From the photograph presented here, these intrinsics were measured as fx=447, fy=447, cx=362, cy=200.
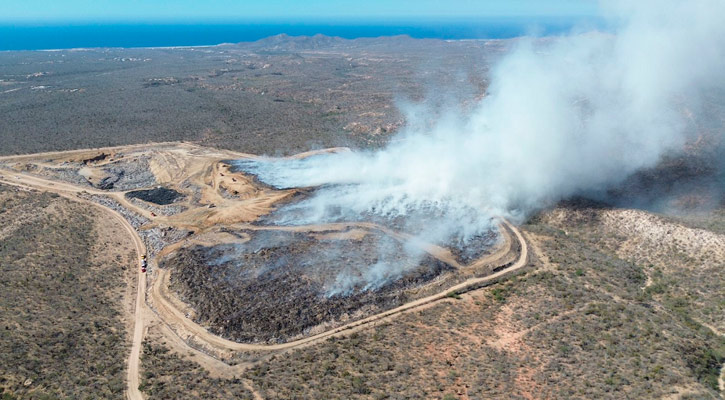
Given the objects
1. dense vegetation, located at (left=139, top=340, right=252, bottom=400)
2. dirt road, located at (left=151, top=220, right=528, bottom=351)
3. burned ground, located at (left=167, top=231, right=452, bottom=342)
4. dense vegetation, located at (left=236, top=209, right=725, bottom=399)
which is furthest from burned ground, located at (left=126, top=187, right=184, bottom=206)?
dense vegetation, located at (left=236, top=209, right=725, bottom=399)

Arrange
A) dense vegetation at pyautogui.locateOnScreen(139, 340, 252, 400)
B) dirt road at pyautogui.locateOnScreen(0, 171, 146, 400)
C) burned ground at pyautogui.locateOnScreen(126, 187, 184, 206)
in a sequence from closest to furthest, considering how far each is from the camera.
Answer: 1. dense vegetation at pyautogui.locateOnScreen(139, 340, 252, 400)
2. dirt road at pyautogui.locateOnScreen(0, 171, 146, 400)
3. burned ground at pyautogui.locateOnScreen(126, 187, 184, 206)

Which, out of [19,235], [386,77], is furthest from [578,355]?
[386,77]

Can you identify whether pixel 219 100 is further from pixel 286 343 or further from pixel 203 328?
pixel 286 343

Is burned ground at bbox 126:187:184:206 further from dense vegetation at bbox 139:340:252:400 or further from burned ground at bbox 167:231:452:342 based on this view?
dense vegetation at bbox 139:340:252:400

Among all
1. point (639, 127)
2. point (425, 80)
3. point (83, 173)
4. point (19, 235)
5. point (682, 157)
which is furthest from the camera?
point (425, 80)

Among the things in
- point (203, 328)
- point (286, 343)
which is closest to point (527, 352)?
point (286, 343)

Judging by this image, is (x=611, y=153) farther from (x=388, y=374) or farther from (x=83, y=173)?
(x=83, y=173)

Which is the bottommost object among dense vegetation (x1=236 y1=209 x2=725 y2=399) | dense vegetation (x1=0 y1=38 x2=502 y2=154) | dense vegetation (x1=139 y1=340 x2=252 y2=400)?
dense vegetation (x1=139 y1=340 x2=252 y2=400)

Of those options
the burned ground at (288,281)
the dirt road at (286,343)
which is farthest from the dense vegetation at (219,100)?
the dirt road at (286,343)
